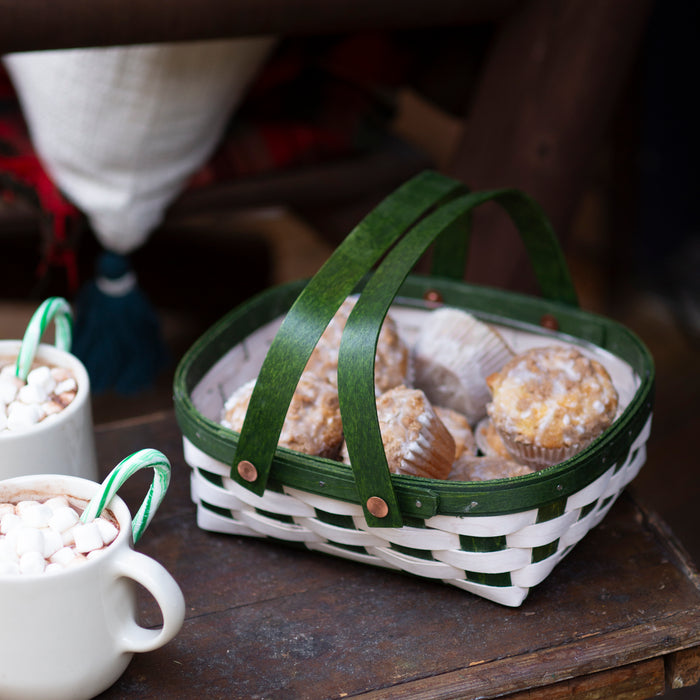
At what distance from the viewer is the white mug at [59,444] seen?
0.80 m

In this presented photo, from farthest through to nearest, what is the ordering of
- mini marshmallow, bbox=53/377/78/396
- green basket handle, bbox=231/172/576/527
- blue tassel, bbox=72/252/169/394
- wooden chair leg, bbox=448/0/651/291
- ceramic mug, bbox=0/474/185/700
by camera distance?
1. blue tassel, bbox=72/252/169/394
2. wooden chair leg, bbox=448/0/651/291
3. mini marshmallow, bbox=53/377/78/396
4. green basket handle, bbox=231/172/576/527
5. ceramic mug, bbox=0/474/185/700

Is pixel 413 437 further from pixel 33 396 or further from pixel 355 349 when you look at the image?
pixel 33 396

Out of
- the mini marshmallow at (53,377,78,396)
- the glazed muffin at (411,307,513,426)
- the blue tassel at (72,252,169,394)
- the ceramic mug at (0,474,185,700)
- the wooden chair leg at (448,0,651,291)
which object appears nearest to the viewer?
the ceramic mug at (0,474,185,700)

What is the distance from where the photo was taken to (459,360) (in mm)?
990

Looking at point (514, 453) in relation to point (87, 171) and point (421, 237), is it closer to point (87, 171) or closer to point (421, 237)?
point (421, 237)

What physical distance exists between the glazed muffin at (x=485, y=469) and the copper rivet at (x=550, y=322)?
0.76 ft

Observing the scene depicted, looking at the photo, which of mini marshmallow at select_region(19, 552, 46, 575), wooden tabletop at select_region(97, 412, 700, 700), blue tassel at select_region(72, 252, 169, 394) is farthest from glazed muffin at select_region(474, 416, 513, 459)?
blue tassel at select_region(72, 252, 169, 394)

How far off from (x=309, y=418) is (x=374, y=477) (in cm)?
14

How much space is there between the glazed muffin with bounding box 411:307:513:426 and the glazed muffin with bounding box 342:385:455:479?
0.13m

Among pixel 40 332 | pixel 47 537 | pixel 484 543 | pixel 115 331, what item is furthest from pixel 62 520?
pixel 115 331

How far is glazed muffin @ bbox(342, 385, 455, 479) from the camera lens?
83 cm

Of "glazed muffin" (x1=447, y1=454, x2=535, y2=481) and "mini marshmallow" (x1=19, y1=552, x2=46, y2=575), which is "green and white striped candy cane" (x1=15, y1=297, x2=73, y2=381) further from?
"glazed muffin" (x1=447, y1=454, x2=535, y2=481)

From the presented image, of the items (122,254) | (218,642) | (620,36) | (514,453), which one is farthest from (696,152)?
(218,642)

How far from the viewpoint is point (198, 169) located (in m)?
1.64
